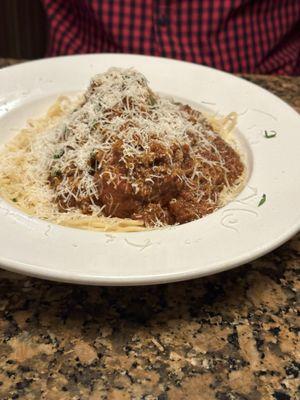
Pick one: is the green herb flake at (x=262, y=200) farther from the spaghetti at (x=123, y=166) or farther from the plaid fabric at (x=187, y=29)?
the plaid fabric at (x=187, y=29)

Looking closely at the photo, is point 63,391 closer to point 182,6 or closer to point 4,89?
point 4,89

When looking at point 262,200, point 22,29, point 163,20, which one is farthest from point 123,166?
point 22,29

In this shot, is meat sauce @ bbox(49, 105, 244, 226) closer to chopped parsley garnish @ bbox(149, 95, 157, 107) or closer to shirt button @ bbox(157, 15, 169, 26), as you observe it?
chopped parsley garnish @ bbox(149, 95, 157, 107)

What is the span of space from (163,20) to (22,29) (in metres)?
1.46

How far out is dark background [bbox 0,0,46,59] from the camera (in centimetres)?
371

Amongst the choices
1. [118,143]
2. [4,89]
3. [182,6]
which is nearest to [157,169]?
[118,143]

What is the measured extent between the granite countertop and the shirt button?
5.54 feet

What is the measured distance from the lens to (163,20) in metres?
2.75

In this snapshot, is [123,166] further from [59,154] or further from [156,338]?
[156,338]

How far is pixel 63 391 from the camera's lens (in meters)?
1.09

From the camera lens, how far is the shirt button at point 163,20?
2748 millimetres

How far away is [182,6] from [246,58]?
43 centimetres

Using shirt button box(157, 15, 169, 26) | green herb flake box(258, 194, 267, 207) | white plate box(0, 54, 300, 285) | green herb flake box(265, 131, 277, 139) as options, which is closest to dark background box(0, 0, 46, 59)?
shirt button box(157, 15, 169, 26)

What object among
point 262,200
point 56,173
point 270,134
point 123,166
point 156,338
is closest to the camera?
point 156,338
